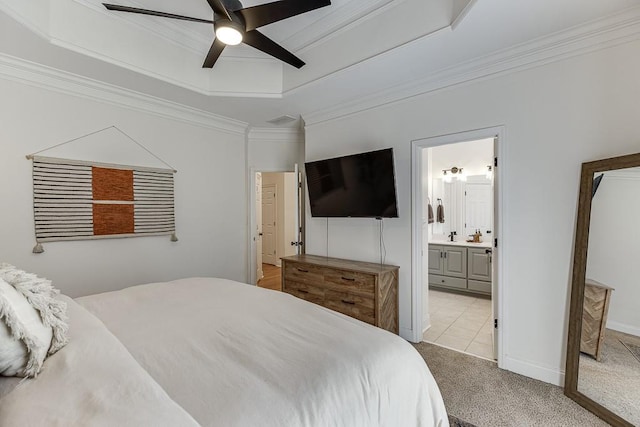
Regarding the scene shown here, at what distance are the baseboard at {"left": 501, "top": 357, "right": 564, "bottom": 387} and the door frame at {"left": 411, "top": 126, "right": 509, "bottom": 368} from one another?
6cm

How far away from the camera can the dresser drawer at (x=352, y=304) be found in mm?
2895

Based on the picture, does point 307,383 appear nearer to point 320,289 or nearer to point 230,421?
point 230,421

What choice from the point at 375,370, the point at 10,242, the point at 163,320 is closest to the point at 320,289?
the point at 163,320

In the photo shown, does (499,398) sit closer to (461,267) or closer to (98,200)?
(461,267)

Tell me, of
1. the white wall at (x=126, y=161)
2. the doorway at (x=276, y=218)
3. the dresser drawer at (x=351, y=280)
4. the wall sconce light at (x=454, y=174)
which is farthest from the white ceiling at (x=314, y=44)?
the doorway at (x=276, y=218)

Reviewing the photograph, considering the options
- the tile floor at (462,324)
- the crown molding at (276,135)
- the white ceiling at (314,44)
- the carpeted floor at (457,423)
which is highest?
the white ceiling at (314,44)

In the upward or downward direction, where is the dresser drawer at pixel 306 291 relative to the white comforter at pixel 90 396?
downward

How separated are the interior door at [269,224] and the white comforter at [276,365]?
5.29m

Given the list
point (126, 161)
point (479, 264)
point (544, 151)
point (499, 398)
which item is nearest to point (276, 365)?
point (499, 398)

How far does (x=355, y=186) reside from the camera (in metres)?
3.22

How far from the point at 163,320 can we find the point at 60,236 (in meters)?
1.99

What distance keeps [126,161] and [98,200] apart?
50 cm

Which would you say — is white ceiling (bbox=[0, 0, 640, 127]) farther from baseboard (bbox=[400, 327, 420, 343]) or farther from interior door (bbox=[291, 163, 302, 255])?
baseboard (bbox=[400, 327, 420, 343])

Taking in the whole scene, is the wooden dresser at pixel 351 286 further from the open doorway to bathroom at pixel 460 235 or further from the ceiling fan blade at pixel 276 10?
the ceiling fan blade at pixel 276 10
